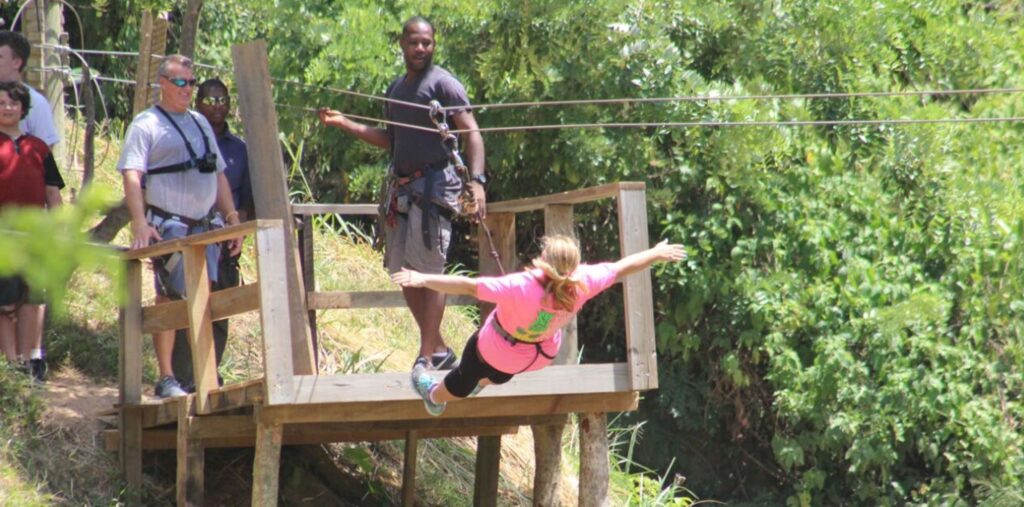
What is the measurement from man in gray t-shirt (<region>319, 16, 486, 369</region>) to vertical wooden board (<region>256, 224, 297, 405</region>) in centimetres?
74

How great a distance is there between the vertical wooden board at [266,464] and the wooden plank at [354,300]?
4.57 feet

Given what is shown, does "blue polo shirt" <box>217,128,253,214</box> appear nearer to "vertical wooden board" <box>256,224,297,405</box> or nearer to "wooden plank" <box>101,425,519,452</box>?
"wooden plank" <box>101,425,519,452</box>

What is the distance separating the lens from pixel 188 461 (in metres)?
7.31

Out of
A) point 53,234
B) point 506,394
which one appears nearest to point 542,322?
point 506,394

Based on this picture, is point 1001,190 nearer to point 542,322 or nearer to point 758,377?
point 758,377

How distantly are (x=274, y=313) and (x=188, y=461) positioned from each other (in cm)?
128

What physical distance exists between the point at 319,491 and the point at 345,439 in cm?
79

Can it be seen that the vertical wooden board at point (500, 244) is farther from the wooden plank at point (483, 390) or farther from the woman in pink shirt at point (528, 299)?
the woman in pink shirt at point (528, 299)

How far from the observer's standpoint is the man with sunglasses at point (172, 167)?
7.04 meters

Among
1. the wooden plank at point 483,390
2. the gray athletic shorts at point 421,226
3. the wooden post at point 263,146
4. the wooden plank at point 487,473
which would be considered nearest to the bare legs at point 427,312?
the gray athletic shorts at point 421,226

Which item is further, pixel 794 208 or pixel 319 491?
pixel 794 208

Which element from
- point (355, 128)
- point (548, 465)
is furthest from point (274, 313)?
point (548, 465)

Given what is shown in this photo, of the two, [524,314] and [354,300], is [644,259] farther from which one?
[354,300]

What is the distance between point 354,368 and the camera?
9844mm
